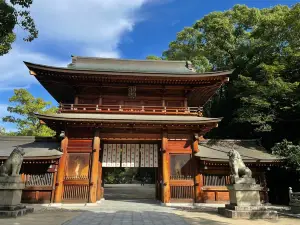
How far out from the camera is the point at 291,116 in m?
18.5

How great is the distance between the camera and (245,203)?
1038 cm

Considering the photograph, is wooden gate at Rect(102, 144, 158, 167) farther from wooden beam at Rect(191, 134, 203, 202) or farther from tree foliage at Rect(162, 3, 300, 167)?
tree foliage at Rect(162, 3, 300, 167)

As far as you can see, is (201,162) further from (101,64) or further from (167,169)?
(101,64)

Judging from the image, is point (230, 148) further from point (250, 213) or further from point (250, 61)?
point (250, 61)

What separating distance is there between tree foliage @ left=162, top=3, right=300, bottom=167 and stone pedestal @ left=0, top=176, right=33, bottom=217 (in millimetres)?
15274

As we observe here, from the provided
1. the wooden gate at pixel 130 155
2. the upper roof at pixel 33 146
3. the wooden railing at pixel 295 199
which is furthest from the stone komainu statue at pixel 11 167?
the wooden railing at pixel 295 199

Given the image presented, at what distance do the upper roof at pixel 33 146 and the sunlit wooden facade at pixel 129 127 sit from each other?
959mm

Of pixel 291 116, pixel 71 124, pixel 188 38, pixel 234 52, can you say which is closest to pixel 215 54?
pixel 234 52

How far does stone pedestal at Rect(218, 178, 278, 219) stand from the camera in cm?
991

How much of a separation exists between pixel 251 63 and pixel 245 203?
16.8 metres

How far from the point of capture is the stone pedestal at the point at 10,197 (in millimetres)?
9469

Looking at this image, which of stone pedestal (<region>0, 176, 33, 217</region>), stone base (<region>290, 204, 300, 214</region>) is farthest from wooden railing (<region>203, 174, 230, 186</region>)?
stone pedestal (<region>0, 176, 33, 217</region>)

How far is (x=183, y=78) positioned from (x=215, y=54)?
14.3 m

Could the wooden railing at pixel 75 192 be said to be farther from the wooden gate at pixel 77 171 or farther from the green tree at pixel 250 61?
the green tree at pixel 250 61
